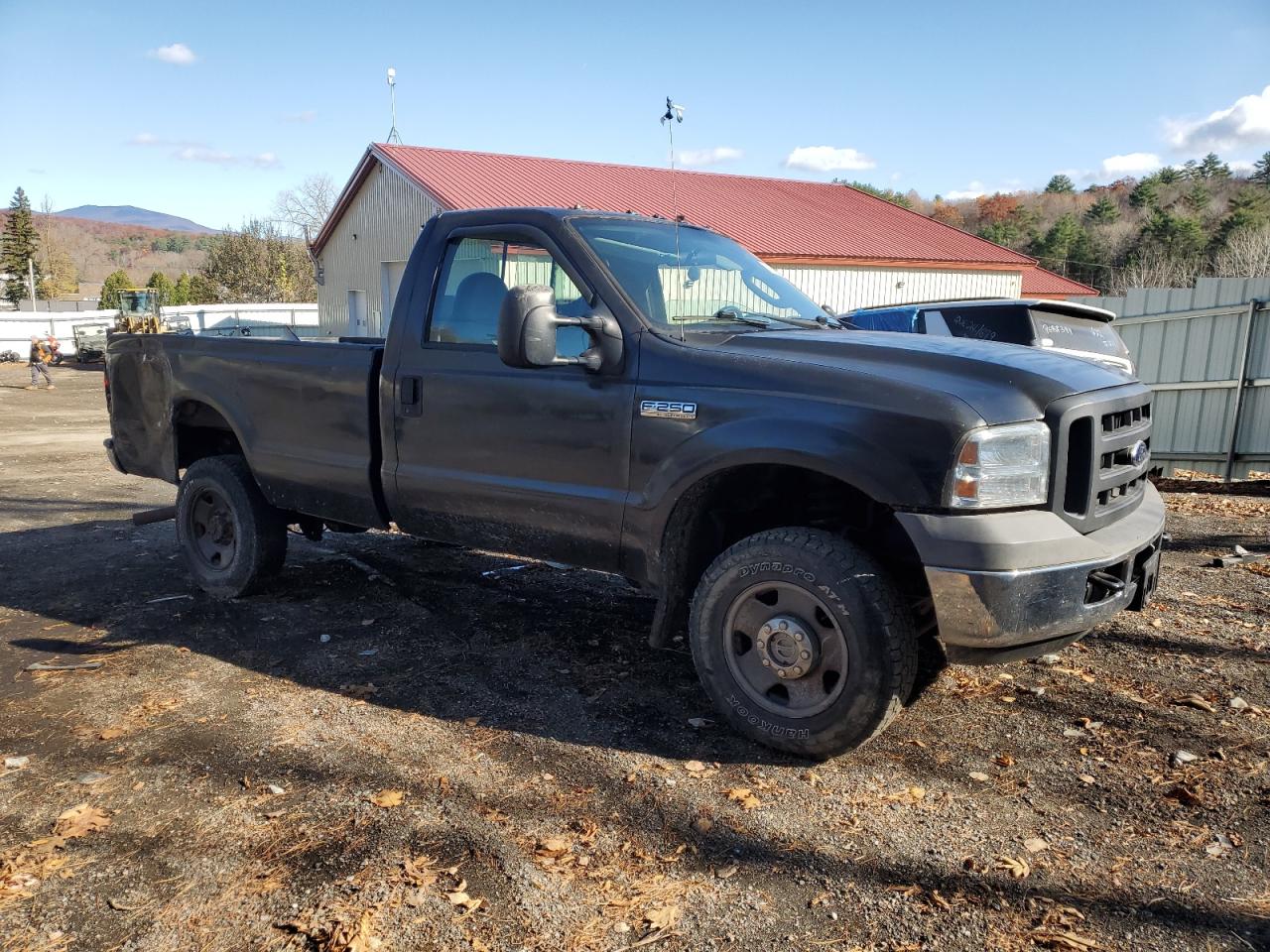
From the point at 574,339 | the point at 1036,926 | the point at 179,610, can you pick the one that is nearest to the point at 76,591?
the point at 179,610

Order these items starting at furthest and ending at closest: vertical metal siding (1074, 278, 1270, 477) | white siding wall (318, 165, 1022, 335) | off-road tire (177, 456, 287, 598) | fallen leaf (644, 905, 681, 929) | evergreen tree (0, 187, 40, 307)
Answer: evergreen tree (0, 187, 40, 307)
white siding wall (318, 165, 1022, 335)
vertical metal siding (1074, 278, 1270, 477)
off-road tire (177, 456, 287, 598)
fallen leaf (644, 905, 681, 929)

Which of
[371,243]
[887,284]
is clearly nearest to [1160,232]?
[887,284]

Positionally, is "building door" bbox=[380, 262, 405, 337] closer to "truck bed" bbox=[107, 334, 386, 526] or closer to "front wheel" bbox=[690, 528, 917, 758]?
"truck bed" bbox=[107, 334, 386, 526]

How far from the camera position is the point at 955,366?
3.43m

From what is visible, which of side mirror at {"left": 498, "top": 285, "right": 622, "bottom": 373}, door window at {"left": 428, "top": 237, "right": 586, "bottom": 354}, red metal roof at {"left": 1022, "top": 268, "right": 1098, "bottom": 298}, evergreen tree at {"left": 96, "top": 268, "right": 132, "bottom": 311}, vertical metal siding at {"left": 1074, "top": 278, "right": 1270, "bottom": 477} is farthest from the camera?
evergreen tree at {"left": 96, "top": 268, "right": 132, "bottom": 311}

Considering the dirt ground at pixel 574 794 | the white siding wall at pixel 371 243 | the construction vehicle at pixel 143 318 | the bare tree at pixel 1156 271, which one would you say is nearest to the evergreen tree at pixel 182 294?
the construction vehicle at pixel 143 318

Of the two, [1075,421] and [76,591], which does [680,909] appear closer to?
[1075,421]

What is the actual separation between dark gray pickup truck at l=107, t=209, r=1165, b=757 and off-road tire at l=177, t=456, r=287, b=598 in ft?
1.42

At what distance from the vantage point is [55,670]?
468 cm

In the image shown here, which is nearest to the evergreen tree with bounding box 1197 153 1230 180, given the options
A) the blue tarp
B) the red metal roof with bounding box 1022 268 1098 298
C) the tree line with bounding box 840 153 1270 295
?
the tree line with bounding box 840 153 1270 295

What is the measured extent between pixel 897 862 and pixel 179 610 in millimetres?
4524

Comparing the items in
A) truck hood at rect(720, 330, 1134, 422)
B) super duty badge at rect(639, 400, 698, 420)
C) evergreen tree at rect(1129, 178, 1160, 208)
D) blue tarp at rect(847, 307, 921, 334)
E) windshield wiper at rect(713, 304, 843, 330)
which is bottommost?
super duty badge at rect(639, 400, 698, 420)

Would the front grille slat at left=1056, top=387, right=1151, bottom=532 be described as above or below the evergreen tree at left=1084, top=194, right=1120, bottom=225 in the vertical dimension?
below

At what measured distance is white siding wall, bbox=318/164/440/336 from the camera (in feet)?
75.6
